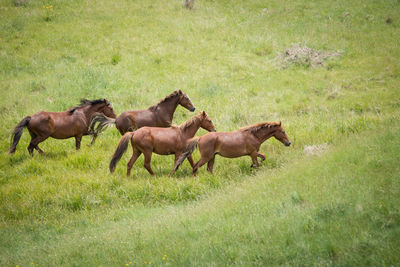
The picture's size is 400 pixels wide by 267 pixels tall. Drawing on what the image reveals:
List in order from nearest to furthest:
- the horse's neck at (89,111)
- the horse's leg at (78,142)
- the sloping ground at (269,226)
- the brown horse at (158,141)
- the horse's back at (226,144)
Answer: the sloping ground at (269,226), the horse's back at (226,144), the brown horse at (158,141), the horse's leg at (78,142), the horse's neck at (89,111)

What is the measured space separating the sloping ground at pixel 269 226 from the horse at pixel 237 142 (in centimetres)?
106

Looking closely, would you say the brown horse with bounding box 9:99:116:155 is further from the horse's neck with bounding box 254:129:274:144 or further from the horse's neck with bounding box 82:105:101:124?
the horse's neck with bounding box 254:129:274:144

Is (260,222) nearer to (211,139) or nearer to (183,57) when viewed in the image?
(211,139)

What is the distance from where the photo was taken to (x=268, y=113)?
15.9 metres

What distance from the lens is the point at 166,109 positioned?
13.5 metres

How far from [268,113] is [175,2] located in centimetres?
1671

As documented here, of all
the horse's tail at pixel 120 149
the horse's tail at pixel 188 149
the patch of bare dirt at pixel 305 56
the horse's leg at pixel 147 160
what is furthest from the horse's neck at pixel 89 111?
the patch of bare dirt at pixel 305 56

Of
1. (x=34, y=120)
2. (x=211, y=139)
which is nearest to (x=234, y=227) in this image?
(x=211, y=139)

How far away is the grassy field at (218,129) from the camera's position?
6.89m

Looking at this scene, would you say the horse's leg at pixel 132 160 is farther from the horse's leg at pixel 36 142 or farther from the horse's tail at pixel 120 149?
the horse's leg at pixel 36 142

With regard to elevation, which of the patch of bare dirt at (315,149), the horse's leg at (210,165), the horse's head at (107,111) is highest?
the horse's head at (107,111)

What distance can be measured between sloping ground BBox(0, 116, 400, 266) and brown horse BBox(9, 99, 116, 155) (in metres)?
4.59

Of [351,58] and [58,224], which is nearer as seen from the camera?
[58,224]

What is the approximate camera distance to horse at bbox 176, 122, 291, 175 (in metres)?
10.8
